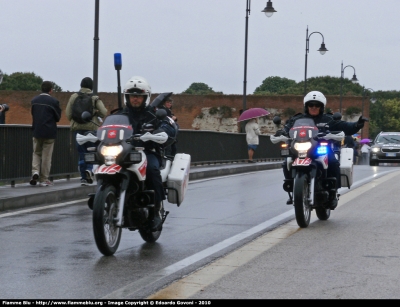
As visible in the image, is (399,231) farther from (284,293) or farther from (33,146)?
(33,146)

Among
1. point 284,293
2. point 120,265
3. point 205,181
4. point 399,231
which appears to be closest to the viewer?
point 284,293

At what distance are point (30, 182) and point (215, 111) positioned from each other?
5494cm

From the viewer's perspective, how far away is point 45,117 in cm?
1598

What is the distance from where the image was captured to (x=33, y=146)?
1617 cm

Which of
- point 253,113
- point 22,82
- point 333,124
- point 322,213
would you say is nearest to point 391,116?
point 22,82

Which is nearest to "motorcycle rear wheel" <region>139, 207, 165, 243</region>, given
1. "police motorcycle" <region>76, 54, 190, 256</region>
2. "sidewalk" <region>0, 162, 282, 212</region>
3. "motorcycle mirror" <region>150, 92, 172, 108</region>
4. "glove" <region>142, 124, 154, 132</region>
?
"police motorcycle" <region>76, 54, 190, 256</region>

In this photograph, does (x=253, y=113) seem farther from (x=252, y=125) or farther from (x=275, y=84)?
(x=275, y=84)

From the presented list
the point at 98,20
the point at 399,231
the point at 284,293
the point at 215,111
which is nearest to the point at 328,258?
the point at 284,293

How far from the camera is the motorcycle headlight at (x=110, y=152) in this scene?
338 inches

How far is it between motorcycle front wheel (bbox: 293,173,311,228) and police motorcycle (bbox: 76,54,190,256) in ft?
7.23

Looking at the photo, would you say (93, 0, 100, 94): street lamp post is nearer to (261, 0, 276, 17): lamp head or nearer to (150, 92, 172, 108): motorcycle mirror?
(150, 92, 172, 108): motorcycle mirror

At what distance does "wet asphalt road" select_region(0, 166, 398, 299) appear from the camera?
7043 mm

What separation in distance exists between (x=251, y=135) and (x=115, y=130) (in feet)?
74.7

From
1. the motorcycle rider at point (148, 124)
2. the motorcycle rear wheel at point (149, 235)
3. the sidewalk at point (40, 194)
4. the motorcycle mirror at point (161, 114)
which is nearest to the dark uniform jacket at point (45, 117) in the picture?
the sidewalk at point (40, 194)
